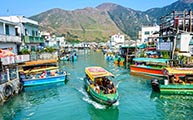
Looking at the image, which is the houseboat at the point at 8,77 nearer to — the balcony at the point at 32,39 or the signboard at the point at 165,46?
the balcony at the point at 32,39

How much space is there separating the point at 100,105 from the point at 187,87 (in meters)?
11.2

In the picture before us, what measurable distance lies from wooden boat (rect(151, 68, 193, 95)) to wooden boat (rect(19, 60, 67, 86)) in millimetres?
14925

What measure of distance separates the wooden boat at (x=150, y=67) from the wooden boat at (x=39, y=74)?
16.2 metres

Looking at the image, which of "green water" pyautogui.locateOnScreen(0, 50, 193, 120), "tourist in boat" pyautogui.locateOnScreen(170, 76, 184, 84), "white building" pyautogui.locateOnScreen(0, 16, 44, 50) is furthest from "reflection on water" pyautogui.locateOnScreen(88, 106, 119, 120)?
"white building" pyautogui.locateOnScreen(0, 16, 44, 50)

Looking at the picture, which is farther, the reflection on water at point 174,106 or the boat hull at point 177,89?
the boat hull at point 177,89

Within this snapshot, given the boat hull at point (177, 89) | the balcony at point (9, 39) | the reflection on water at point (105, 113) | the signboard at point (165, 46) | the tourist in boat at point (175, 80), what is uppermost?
the balcony at point (9, 39)

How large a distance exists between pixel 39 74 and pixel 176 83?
66.6 ft

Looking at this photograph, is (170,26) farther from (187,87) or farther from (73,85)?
(73,85)

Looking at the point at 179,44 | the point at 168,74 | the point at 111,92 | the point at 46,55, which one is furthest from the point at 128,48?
the point at 111,92

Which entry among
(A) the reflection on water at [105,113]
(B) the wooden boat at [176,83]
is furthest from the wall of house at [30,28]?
(B) the wooden boat at [176,83]

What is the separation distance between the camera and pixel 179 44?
38125mm

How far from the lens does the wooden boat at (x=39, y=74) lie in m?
30.4

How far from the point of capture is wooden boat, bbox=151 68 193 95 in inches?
995

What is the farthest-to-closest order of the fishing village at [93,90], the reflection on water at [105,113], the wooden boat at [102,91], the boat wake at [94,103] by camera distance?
1. the boat wake at [94,103]
2. the wooden boat at [102,91]
3. the fishing village at [93,90]
4. the reflection on water at [105,113]
